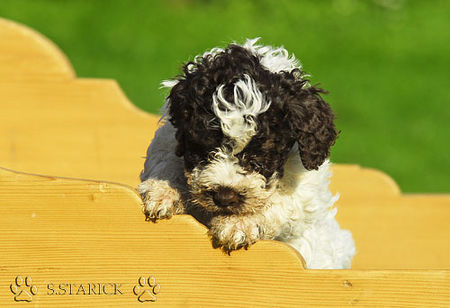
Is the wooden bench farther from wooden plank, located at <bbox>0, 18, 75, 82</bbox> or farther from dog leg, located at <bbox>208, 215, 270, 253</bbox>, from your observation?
wooden plank, located at <bbox>0, 18, 75, 82</bbox>

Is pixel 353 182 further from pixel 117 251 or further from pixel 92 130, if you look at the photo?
pixel 117 251

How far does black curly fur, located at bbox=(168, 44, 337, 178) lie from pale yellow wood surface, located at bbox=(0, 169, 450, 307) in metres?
0.45

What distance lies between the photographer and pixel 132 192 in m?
3.96

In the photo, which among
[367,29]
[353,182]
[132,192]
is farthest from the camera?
[367,29]

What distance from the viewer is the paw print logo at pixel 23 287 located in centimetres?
400

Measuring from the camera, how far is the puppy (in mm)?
4020

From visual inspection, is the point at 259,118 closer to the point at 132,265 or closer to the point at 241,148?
the point at 241,148

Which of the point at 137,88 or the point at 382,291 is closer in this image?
the point at 382,291

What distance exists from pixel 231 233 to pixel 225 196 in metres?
0.21

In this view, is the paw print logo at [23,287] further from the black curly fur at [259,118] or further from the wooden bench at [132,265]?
the black curly fur at [259,118]

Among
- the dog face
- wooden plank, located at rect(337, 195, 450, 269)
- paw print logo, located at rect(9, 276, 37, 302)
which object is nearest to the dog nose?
the dog face

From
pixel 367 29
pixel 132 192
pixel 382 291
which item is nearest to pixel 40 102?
pixel 132 192

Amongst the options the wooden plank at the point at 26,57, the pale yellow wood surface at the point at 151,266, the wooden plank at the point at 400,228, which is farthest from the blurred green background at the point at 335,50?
the pale yellow wood surface at the point at 151,266

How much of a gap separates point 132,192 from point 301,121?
100 cm
